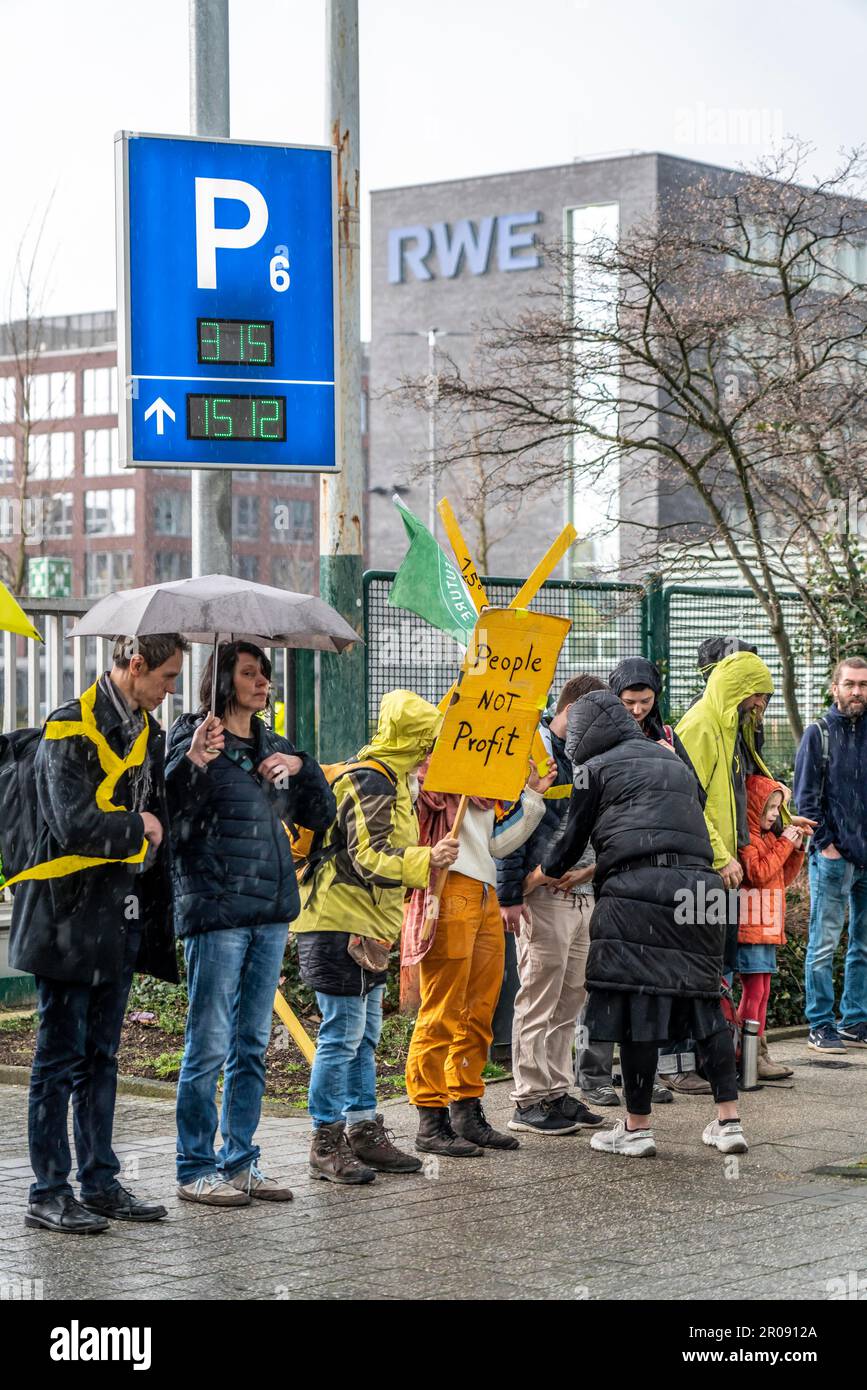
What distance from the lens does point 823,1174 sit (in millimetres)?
7406

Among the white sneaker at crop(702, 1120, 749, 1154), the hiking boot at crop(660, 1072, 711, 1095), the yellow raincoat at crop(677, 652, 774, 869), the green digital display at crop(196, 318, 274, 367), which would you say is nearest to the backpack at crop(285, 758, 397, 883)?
the white sneaker at crop(702, 1120, 749, 1154)

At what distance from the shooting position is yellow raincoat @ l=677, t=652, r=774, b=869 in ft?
29.4

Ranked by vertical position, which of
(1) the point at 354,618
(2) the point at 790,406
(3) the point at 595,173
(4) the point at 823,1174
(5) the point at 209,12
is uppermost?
(3) the point at 595,173

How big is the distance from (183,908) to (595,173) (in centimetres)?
5480

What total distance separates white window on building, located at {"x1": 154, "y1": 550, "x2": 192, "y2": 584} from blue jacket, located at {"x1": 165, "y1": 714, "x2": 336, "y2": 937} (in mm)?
78739

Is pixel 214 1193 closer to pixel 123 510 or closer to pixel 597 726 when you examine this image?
pixel 597 726

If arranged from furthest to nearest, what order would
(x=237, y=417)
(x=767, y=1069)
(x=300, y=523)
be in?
(x=300, y=523)
(x=767, y=1069)
(x=237, y=417)

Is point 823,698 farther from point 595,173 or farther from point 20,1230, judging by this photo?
point 595,173

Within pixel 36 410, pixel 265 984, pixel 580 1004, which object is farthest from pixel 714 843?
pixel 36 410

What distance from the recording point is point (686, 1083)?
931cm

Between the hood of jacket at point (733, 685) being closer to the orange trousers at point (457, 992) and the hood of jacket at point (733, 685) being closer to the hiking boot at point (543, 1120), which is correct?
the orange trousers at point (457, 992)

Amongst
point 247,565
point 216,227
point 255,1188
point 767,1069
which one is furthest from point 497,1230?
point 247,565

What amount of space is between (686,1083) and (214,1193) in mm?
3219

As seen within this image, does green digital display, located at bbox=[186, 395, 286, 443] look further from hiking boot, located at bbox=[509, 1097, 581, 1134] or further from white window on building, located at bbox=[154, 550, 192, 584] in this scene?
white window on building, located at bbox=[154, 550, 192, 584]
